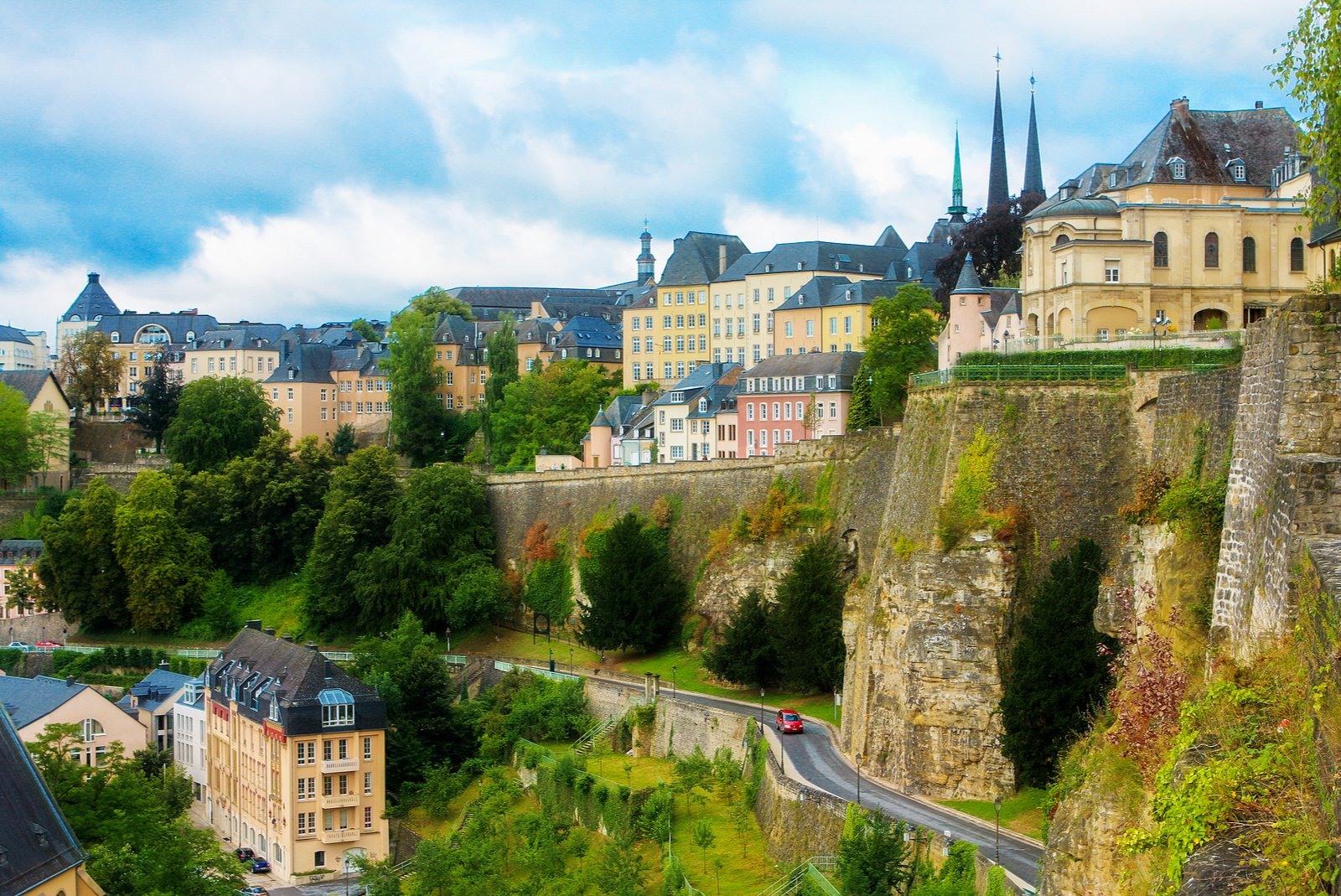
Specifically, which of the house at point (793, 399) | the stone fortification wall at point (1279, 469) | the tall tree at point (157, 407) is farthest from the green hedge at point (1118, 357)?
the tall tree at point (157, 407)

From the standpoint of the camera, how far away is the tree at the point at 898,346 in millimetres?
47656

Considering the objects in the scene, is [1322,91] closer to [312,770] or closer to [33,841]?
[33,841]

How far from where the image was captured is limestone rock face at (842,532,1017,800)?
1190 inches

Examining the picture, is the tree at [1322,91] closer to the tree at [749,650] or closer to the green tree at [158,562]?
the tree at [749,650]

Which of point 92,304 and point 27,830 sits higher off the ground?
point 92,304

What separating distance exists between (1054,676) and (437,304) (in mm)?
70715

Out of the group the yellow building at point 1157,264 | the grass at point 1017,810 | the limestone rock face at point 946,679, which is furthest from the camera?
the yellow building at point 1157,264

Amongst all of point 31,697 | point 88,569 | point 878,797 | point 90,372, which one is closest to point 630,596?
point 878,797

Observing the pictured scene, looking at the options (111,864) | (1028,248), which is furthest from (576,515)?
(111,864)

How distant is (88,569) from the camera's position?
209ft

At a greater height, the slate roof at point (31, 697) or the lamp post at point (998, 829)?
the lamp post at point (998, 829)

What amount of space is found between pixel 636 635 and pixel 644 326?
33982 millimetres

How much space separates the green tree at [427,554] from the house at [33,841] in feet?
79.5

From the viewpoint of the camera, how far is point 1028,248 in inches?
1553
